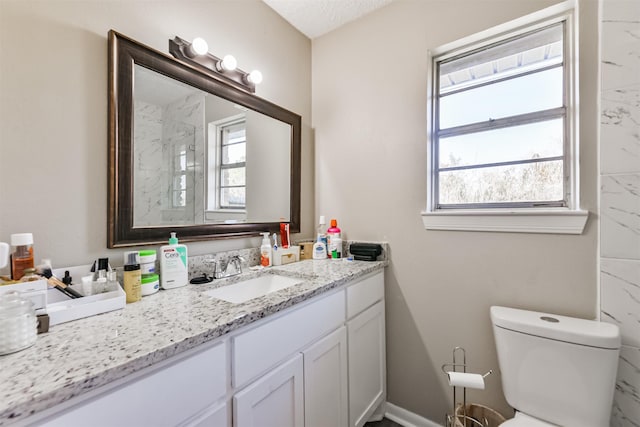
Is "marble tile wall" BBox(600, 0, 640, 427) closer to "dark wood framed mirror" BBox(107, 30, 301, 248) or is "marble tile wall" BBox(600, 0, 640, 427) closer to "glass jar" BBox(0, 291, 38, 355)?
"dark wood framed mirror" BBox(107, 30, 301, 248)

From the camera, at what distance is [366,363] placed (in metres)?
1.43

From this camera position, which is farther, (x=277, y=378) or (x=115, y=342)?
(x=277, y=378)

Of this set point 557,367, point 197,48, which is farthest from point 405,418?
point 197,48

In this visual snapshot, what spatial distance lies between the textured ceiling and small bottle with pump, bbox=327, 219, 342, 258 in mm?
1328

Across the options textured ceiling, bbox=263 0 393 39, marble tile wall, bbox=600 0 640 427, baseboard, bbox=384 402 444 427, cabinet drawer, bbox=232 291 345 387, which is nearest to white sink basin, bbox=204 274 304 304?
cabinet drawer, bbox=232 291 345 387

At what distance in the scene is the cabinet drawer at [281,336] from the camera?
31.3 inches

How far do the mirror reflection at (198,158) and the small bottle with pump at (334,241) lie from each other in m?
0.34

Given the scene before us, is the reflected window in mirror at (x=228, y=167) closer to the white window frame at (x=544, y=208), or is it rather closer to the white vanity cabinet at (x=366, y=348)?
the white vanity cabinet at (x=366, y=348)

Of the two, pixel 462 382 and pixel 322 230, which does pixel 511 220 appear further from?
pixel 322 230

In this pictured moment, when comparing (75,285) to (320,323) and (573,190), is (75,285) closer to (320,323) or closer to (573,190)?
(320,323)

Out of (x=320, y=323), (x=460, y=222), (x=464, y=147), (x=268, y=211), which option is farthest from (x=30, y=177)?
(x=464, y=147)

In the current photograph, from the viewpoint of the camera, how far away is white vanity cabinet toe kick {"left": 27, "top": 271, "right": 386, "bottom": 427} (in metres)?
0.58

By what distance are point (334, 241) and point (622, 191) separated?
4.24 feet

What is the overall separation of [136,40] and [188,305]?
3.39 feet
